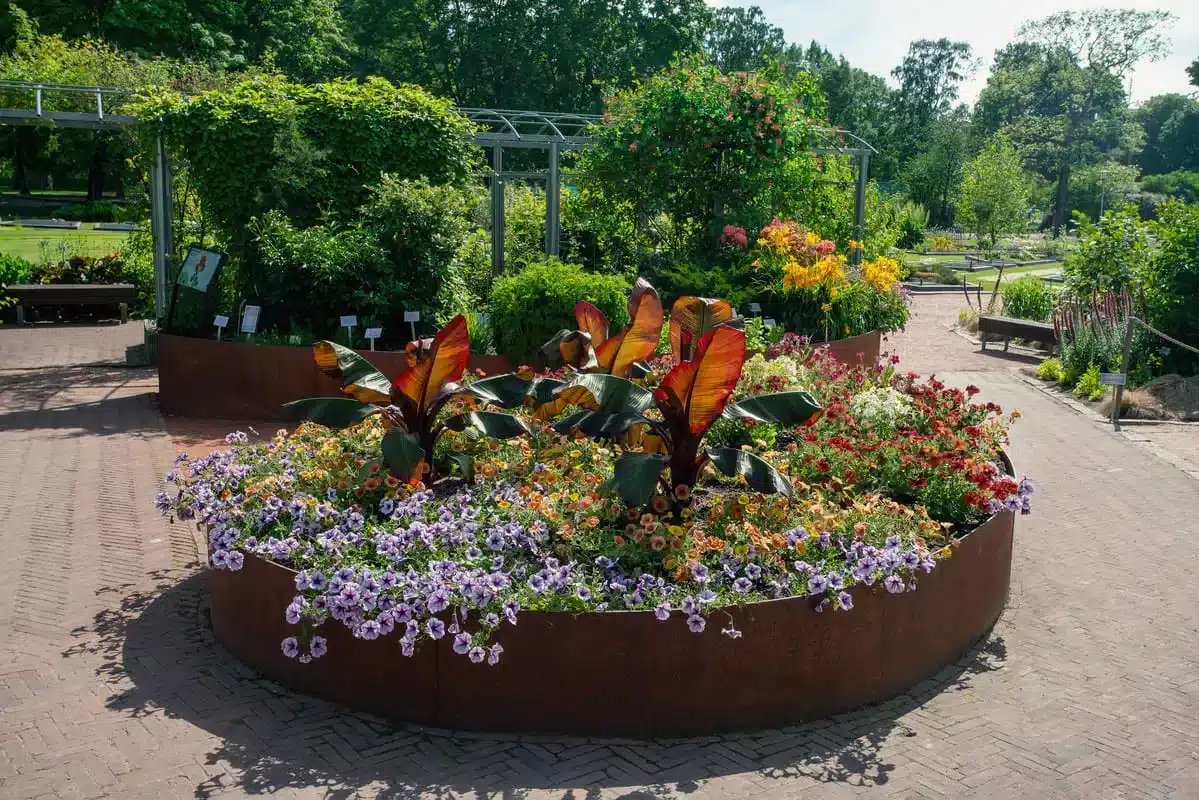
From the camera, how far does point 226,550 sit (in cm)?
534

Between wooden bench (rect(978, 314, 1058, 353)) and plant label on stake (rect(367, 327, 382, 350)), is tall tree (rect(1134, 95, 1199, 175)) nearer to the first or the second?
wooden bench (rect(978, 314, 1058, 353))

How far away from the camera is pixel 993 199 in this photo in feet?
94.2

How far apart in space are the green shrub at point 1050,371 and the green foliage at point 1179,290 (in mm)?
1243

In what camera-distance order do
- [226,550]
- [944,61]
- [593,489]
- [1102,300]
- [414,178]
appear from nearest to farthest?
[226,550] < [593,489] < [414,178] < [1102,300] < [944,61]

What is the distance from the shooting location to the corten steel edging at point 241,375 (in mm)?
10742

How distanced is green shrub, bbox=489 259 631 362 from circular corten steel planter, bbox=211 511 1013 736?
231 inches

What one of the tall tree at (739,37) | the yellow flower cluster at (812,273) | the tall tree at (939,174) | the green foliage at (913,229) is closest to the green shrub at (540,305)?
→ the yellow flower cluster at (812,273)

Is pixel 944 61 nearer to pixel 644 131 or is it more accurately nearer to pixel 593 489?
pixel 644 131

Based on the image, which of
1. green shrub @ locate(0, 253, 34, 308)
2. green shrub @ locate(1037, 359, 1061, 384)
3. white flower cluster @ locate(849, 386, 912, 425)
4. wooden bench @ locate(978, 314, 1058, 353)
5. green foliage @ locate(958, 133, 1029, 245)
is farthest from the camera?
green foliage @ locate(958, 133, 1029, 245)

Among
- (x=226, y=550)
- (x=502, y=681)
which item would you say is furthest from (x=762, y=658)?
(x=226, y=550)

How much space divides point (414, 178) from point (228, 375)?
3.57 metres

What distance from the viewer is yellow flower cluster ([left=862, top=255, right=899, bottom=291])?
42.0 ft

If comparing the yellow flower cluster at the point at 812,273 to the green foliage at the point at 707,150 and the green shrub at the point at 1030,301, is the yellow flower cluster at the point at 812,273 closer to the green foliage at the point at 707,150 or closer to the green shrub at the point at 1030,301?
the green foliage at the point at 707,150

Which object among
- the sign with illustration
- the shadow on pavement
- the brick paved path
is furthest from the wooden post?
the sign with illustration
